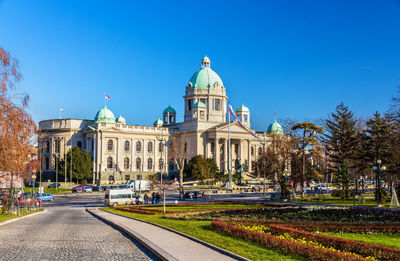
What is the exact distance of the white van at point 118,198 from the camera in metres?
51.1

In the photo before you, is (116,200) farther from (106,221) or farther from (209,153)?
(209,153)

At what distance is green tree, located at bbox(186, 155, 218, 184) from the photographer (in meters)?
97.4

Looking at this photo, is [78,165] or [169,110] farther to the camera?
[169,110]

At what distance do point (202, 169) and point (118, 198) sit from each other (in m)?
45.5

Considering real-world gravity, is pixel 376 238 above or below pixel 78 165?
below

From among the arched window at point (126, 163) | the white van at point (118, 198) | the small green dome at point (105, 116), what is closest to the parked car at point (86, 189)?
the arched window at point (126, 163)

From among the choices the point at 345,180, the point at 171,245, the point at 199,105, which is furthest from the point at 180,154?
the point at 171,245

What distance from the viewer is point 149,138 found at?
121 metres

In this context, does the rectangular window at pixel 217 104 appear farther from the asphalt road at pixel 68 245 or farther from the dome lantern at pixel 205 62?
the asphalt road at pixel 68 245

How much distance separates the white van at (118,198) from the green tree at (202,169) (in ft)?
143

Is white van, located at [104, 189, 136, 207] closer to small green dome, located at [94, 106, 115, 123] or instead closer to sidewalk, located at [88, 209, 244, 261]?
sidewalk, located at [88, 209, 244, 261]

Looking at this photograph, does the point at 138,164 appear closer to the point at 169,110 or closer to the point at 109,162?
the point at 109,162

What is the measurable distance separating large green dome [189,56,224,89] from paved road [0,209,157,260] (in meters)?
105

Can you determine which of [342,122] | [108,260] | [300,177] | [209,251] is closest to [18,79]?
[108,260]
